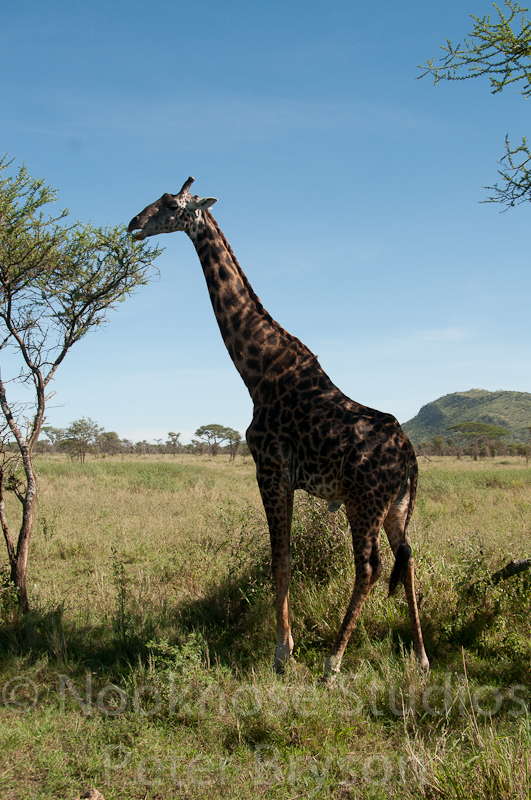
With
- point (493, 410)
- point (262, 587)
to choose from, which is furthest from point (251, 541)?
point (493, 410)

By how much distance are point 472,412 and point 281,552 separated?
122 metres

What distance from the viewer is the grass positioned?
3264mm

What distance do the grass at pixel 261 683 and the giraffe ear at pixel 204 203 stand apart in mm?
3687

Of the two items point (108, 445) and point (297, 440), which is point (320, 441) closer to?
point (297, 440)

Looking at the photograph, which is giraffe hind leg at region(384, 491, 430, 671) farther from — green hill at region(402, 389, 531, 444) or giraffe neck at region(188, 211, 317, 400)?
green hill at region(402, 389, 531, 444)

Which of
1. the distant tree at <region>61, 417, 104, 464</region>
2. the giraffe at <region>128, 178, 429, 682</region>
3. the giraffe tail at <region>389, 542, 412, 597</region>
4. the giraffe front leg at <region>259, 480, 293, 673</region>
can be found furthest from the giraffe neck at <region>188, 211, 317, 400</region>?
the distant tree at <region>61, 417, 104, 464</region>

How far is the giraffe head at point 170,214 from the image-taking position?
5363mm

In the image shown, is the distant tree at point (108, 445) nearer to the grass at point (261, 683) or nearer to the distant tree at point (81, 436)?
the distant tree at point (81, 436)

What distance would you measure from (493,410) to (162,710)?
119528 mm

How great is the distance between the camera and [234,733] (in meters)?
3.73

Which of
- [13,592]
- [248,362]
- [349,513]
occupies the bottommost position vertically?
[13,592]

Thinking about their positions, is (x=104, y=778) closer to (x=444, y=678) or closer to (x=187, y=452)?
(x=444, y=678)

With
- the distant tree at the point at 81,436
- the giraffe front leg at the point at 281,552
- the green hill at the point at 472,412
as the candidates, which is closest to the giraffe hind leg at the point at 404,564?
the giraffe front leg at the point at 281,552

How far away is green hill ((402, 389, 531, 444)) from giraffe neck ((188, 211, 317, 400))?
92.5 metres
